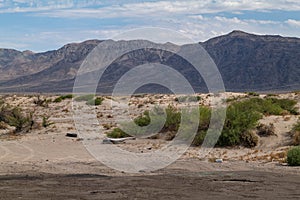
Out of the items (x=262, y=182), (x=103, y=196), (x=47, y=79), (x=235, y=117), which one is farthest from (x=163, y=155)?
(x=47, y=79)

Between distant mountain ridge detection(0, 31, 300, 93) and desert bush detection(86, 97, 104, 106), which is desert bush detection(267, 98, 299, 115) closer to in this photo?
desert bush detection(86, 97, 104, 106)

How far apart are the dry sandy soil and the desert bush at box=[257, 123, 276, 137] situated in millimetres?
322

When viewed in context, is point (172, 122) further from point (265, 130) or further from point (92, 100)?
point (92, 100)

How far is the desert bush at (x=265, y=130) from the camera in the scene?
27209mm

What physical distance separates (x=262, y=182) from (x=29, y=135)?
787 inches

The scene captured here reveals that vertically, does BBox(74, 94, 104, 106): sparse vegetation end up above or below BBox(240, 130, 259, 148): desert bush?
below

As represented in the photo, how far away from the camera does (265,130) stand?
89.9 feet

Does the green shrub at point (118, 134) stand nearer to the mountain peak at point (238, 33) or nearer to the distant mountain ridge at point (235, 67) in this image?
the distant mountain ridge at point (235, 67)

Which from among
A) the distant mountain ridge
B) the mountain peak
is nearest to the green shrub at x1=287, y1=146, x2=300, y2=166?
the distant mountain ridge

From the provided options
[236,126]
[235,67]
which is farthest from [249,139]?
[235,67]

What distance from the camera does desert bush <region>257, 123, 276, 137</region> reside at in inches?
1071

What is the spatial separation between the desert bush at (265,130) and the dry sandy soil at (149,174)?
32 centimetres

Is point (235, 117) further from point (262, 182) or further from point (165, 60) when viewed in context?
point (165, 60)

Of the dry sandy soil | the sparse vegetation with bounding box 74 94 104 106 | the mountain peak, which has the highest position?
the mountain peak
